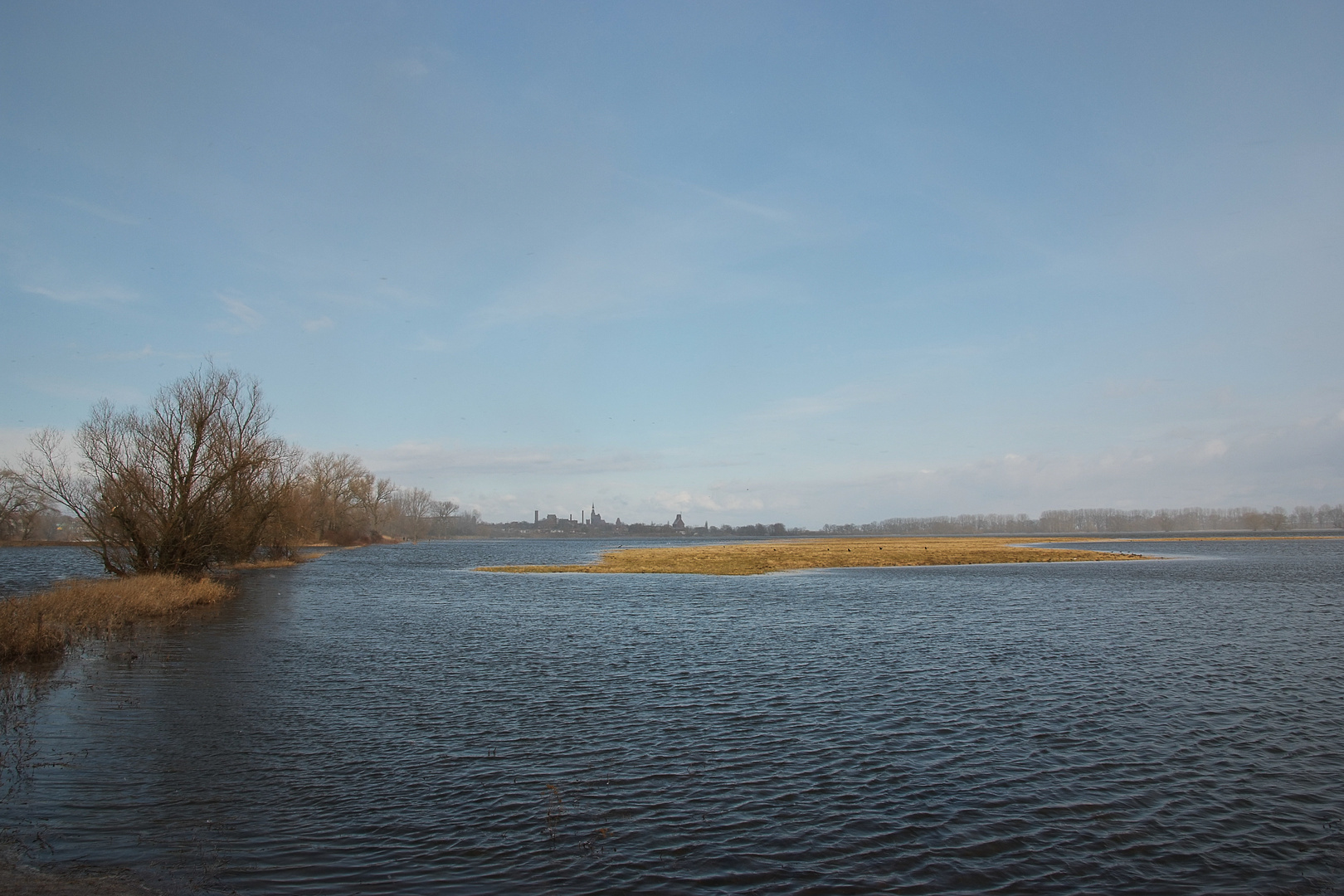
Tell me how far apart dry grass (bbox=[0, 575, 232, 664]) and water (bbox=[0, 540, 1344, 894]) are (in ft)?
7.50

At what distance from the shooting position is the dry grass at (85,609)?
75.0 feet

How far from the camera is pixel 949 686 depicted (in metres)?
20.6

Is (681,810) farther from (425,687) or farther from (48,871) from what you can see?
(425,687)

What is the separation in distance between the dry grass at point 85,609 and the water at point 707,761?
229 centimetres

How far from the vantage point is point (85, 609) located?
95.6 ft

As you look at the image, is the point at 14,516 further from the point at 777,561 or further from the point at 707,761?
the point at 707,761

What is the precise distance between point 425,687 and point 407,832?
1004 centimetres

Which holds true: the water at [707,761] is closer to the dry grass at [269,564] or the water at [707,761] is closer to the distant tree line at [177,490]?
the distant tree line at [177,490]

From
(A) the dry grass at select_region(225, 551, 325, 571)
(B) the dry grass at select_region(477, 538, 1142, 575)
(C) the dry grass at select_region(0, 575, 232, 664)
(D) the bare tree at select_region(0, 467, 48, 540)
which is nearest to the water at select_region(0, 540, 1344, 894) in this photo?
(C) the dry grass at select_region(0, 575, 232, 664)

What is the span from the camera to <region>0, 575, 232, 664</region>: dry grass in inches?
901

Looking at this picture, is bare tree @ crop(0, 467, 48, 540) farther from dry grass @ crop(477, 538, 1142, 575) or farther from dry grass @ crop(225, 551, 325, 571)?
dry grass @ crop(477, 538, 1142, 575)

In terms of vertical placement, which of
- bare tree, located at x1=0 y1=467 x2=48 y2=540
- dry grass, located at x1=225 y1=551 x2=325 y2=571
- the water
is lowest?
the water

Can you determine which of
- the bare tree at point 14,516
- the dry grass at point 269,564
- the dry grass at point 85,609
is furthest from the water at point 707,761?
the bare tree at point 14,516

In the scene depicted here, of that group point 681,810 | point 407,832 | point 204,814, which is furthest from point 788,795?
point 204,814
